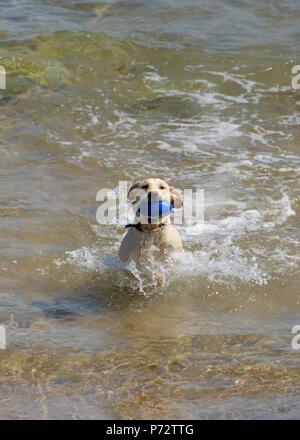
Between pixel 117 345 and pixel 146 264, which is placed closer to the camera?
pixel 117 345

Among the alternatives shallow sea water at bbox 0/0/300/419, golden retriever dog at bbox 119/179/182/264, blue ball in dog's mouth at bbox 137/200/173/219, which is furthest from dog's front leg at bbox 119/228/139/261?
blue ball in dog's mouth at bbox 137/200/173/219

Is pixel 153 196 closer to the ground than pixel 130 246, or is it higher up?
higher up

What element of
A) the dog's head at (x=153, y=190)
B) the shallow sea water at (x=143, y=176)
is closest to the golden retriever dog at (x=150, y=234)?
the dog's head at (x=153, y=190)

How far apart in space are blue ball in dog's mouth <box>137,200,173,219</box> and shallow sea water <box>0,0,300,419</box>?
2.06 ft

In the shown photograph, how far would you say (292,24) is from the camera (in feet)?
48.2

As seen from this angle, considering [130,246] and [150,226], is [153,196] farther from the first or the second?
[130,246]

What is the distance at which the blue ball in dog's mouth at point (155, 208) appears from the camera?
6.43m

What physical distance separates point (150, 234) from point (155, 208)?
0.31m

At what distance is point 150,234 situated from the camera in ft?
21.9

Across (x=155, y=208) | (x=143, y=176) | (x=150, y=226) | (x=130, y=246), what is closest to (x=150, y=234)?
(x=150, y=226)

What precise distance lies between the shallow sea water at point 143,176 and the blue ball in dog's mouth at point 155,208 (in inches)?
24.7
